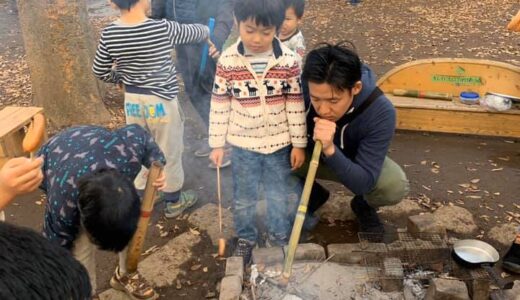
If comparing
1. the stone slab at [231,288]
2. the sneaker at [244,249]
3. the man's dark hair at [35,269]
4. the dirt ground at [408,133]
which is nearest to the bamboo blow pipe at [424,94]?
the dirt ground at [408,133]

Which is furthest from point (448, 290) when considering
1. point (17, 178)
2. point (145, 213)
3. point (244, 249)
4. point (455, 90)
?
point (455, 90)

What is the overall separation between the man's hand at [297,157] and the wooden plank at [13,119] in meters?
2.95

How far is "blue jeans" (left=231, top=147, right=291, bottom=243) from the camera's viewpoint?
3.61 m

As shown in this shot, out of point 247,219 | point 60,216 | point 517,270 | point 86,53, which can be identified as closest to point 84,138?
point 60,216

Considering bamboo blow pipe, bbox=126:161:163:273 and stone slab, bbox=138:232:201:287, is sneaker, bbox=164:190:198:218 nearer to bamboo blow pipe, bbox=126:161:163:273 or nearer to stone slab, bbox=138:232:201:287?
stone slab, bbox=138:232:201:287

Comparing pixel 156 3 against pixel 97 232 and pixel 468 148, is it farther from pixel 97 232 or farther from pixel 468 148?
pixel 468 148

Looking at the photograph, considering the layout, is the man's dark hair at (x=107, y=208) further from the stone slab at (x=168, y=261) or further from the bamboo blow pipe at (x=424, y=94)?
the bamboo blow pipe at (x=424, y=94)

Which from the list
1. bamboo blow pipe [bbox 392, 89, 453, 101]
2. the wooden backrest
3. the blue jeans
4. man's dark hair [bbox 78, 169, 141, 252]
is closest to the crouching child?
man's dark hair [bbox 78, 169, 141, 252]

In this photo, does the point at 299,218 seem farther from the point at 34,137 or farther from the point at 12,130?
the point at 12,130

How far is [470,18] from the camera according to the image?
34.6 feet

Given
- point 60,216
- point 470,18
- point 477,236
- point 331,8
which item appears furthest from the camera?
point 331,8

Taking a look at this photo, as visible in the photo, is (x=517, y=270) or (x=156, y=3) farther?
(x=156, y=3)

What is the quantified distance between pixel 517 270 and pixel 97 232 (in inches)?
120

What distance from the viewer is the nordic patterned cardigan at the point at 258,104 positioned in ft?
11.0
